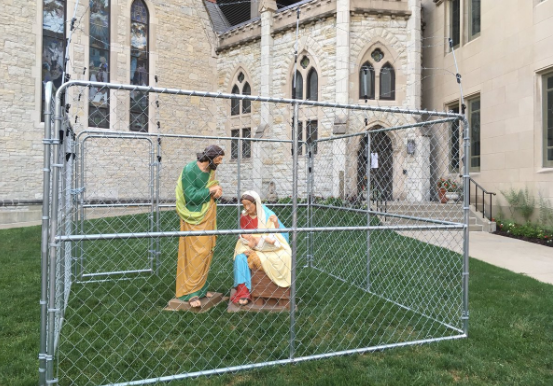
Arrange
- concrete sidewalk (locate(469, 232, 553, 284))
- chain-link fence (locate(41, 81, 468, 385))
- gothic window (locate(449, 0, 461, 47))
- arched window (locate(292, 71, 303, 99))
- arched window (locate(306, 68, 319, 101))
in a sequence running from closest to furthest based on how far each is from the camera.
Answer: chain-link fence (locate(41, 81, 468, 385)) → concrete sidewalk (locate(469, 232, 553, 284)) → gothic window (locate(449, 0, 461, 47)) → arched window (locate(306, 68, 319, 101)) → arched window (locate(292, 71, 303, 99))

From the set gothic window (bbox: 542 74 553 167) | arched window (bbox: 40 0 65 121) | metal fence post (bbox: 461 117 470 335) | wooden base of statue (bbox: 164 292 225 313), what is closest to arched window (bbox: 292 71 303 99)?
gothic window (bbox: 542 74 553 167)

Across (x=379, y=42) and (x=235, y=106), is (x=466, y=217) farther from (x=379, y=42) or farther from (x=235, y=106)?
(x=235, y=106)

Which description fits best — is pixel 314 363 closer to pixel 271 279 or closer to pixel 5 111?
pixel 271 279

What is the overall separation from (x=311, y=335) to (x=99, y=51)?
52.5 feet

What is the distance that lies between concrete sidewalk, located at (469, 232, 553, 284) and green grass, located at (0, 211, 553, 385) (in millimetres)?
1019

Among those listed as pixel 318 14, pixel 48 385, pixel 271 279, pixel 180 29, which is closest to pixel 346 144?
pixel 318 14

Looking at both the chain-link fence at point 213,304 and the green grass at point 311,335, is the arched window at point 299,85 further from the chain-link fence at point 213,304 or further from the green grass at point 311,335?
the green grass at point 311,335

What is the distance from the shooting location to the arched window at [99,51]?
1661cm

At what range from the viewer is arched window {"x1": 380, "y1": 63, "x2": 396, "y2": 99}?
16.2 meters

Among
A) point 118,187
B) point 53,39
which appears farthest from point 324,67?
point 53,39

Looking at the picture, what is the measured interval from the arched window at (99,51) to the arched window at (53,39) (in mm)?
1072

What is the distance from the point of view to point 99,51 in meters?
16.8

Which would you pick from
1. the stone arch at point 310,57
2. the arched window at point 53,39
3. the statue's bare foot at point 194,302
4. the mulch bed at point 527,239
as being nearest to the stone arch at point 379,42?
the stone arch at point 310,57

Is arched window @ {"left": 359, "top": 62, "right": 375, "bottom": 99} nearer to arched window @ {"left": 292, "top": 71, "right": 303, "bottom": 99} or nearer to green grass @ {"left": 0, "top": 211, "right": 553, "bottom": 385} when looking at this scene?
arched window @ {"left": 292, "top": 71, "right": 303, "bottom": 99}
